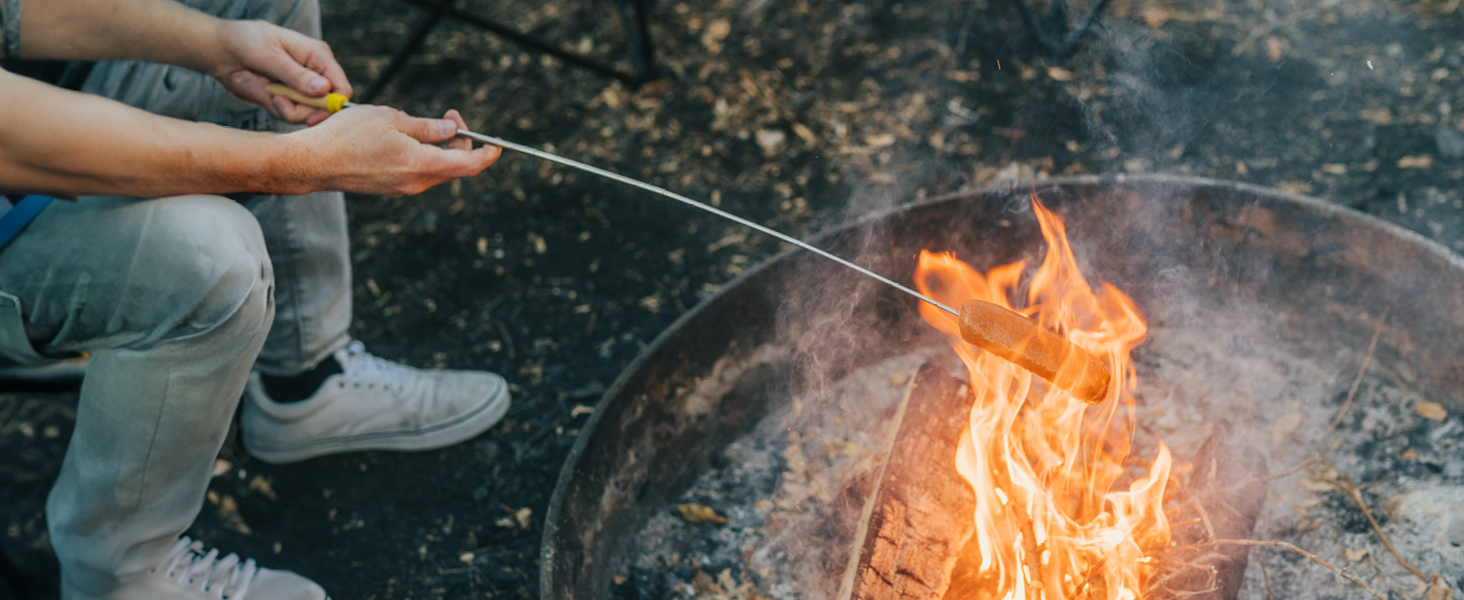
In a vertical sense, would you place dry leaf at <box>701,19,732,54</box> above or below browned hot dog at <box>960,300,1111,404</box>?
above

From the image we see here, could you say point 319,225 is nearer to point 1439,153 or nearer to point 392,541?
point 392,541

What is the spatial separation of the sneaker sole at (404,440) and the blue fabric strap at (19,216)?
2.94 feet

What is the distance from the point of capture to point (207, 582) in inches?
74.5

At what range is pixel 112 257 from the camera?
1560 millimetres

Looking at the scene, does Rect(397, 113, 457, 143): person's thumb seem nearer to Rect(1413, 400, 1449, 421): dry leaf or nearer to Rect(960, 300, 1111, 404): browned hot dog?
Rect(960, 300, 1111, 404): browned hot dog

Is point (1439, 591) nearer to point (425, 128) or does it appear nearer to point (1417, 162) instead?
point (1417, 162)

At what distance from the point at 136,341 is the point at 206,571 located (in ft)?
1.90

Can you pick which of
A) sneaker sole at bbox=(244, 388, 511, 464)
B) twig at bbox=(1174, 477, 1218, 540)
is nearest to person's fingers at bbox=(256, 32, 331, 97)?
sneaker sole at bbox=(244, 388, 511, 464)

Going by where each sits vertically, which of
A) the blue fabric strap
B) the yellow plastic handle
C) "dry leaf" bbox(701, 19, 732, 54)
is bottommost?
the blue fabric strap

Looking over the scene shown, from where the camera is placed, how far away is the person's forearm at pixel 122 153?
1.38 metres

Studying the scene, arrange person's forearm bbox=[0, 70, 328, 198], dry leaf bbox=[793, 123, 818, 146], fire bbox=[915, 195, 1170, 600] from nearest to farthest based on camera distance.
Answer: person's forearm bbox=[0, 70, 328, 198] → fire bbox=[915, 195, 1170, 600] → dry leaf bbox=[793, 123, 818, 146]

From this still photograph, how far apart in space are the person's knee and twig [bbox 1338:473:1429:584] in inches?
88.9

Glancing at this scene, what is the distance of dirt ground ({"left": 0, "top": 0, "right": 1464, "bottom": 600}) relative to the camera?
7.73ft

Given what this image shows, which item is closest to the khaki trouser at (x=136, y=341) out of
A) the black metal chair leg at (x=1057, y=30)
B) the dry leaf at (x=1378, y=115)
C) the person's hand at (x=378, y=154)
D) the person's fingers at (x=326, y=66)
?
the person's hand at (x=378, y=154)
